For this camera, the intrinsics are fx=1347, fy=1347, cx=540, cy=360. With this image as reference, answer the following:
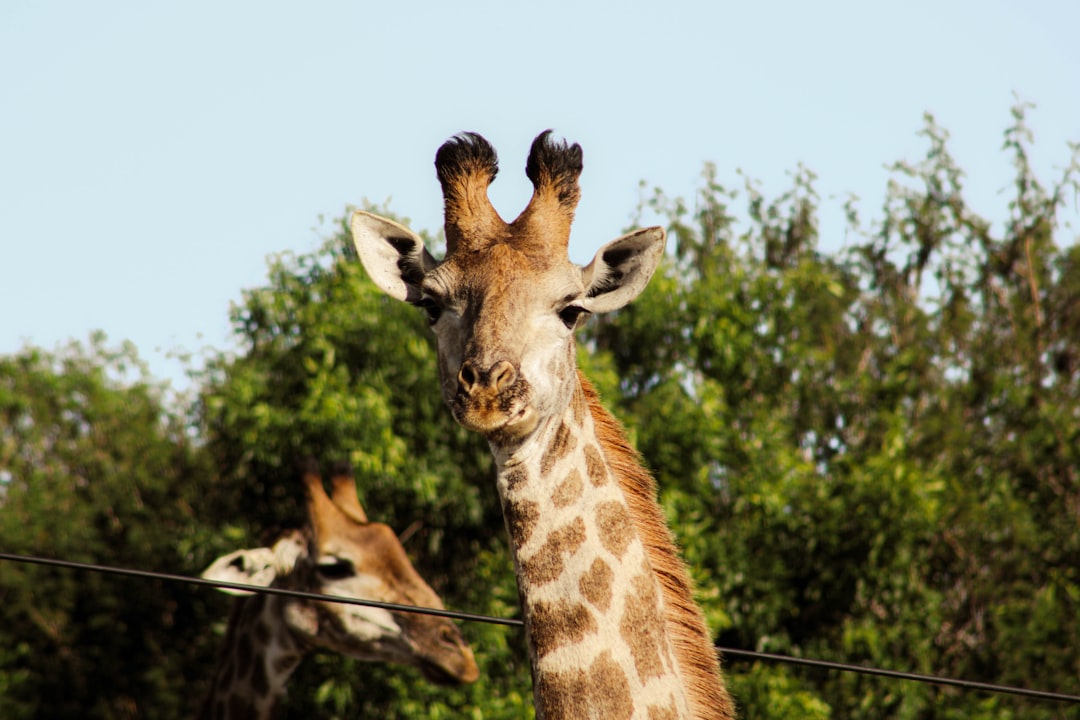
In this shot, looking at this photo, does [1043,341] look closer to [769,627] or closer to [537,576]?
[769,627]

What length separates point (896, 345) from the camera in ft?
64.3

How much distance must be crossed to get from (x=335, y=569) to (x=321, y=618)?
14.8 inches

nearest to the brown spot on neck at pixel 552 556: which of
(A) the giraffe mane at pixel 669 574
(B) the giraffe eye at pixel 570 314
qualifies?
(A) the giraffe mane at pixel 669 574

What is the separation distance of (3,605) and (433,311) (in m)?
16.7

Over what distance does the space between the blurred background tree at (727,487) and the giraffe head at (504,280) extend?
542cm

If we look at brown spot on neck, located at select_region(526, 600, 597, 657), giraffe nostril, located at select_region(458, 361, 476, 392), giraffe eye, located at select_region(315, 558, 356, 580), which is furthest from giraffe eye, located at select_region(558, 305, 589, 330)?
giraffe eye, located at select_region(315, 558, 356, 580)

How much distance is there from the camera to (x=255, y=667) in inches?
359

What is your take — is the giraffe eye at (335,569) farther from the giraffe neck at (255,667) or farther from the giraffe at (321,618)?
the giraffe neck at (255,667)

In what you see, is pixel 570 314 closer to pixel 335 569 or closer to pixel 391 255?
pixel 391 255

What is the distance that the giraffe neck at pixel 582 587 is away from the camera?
4.03 metres

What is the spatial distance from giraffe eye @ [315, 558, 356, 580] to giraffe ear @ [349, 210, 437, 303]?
15.3 ft

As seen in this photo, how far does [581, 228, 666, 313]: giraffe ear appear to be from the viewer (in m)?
4.74

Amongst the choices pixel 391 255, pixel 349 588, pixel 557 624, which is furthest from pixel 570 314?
pixel 349 588

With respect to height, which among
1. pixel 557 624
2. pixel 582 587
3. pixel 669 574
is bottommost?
pixel 557 624
